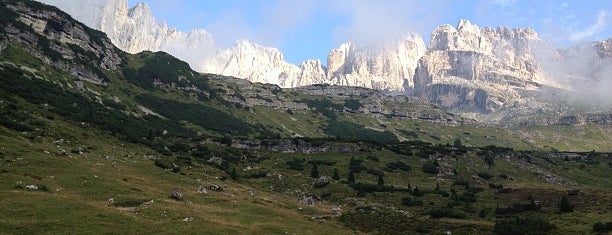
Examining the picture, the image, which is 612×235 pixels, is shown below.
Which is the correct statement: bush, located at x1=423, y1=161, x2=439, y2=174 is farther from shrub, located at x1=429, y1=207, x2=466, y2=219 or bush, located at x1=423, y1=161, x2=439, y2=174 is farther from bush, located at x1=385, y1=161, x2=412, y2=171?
shrub, located at x1=429, y1=207, x2=466, y2=219

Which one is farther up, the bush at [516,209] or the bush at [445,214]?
the bush at [516,209]

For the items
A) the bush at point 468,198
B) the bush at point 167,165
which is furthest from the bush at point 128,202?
the bush at point 468,198

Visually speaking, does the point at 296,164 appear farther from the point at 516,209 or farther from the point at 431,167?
the point at 516,209

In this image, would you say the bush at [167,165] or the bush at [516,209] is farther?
the bush at [167,165]

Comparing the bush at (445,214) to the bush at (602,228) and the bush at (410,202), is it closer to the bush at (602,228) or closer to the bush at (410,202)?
the bush at (410,202)

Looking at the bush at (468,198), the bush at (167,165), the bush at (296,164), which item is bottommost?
the bush at (468,198)

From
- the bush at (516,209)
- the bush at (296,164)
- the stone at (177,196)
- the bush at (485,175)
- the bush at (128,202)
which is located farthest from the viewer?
the bush at (485,175)

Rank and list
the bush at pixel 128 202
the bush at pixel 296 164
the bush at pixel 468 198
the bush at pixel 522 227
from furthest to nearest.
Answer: the bush at pixel 296 164 → the bush at pixel 468 198 → the bush at pixel 128 202 → the bush at pixel 522 227

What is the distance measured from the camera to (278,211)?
209ft

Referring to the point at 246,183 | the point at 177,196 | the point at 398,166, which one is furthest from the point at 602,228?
the point at 398,166

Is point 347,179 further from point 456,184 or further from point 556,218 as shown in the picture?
point 556,218

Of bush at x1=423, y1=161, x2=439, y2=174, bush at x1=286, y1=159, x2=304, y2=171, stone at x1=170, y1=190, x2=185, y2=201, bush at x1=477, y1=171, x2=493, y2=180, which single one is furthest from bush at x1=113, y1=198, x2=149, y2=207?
bush at x1=477, y1=171, x2=493, y2=180

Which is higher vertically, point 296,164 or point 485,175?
point 485,175

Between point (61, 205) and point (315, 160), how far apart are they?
90.2m
